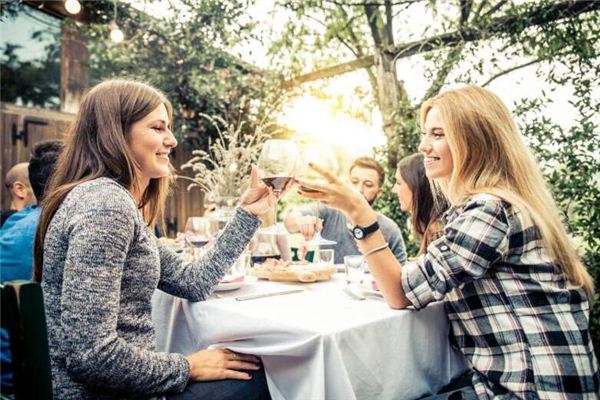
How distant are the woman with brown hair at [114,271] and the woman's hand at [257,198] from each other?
0.25 m

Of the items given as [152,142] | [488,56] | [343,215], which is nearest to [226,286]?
[152,142]

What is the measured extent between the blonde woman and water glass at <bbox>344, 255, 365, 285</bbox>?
28cm

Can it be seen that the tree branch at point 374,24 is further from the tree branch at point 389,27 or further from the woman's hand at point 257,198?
the woman's hand at point 257,198

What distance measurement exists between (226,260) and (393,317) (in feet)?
2.03

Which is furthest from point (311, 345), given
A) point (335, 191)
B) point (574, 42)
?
point (574, 42)

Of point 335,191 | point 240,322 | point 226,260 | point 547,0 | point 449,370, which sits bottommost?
point 449,370

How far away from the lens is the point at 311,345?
44.5 inches

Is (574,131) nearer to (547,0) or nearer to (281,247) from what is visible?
(547,0)

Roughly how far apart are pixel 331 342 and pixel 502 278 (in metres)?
A: 0.50

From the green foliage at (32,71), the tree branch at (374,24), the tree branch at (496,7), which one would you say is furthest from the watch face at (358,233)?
the green foliage at (32,71)

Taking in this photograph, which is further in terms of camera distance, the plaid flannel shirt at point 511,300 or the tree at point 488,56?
the tree at point 488,56

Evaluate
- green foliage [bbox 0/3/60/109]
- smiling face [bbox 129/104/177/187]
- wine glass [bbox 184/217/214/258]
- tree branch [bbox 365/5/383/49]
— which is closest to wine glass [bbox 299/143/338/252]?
smiling face [bbox 129/104/177/187]

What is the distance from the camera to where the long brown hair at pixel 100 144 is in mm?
1277

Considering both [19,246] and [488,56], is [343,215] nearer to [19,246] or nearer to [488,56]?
[488,56]
